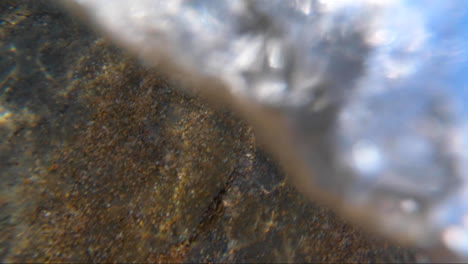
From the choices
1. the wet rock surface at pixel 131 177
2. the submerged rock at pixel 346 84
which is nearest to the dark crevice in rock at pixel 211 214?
the wet rock surface at pixel 131 177

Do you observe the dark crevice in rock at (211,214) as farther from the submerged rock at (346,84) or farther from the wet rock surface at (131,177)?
the submerged rock at (346,84)

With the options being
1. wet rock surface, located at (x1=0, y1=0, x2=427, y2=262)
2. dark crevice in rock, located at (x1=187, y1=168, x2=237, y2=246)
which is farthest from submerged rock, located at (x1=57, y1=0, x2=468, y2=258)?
dark crevice in rock, located at (x1=187, y1=168, x2=237, y2=246)

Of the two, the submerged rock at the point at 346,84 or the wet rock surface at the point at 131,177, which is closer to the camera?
the wet rock surface at the point at 131,177

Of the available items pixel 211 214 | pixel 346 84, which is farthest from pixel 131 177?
pixel 346 84

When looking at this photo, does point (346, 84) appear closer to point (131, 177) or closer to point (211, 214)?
point (211, 214)

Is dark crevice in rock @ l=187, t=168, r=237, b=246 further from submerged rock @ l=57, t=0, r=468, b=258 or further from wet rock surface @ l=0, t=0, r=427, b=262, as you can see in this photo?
submerged rock @ l=57, t=0, r=468, b=258

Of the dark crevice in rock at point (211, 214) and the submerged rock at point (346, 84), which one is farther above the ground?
the submerged rock at point (346, 84)

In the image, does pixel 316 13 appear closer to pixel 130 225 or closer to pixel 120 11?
pixel 120 11

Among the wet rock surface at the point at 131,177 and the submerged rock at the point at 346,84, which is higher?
the submerged rock at the point at 346,84

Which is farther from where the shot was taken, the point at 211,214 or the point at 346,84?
the point at 346,84
